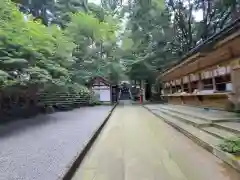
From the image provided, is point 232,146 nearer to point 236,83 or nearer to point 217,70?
point 236,83

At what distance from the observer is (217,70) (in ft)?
47.9

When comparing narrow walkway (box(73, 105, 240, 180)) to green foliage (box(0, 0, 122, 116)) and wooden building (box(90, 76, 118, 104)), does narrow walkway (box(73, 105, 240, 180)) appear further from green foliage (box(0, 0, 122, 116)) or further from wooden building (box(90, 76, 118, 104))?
wooden building (box(90, 76, 118, 104))

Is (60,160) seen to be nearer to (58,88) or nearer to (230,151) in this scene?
(230,151)

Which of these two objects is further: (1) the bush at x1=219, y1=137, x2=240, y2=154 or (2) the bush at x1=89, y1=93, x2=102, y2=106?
(2) the bush at x1=89, y1=93, x2=102, y2=106

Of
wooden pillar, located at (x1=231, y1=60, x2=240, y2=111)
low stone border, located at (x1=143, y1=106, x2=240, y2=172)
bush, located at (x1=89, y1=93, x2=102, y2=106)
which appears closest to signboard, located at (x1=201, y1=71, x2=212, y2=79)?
wooden pillar, located at (x1=231, y1=60, x2=240, y2=111)

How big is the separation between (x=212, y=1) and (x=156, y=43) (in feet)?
26.0

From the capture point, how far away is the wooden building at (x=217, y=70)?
1065 centimetres

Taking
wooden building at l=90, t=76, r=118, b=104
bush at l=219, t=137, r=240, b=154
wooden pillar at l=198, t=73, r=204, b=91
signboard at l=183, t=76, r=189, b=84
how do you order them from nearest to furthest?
bush at l=219, t=137, r=240, b=154 → wooden pillar at l=198, t=73, r=204, b=91 → signboard at l=183, t=76, r=189, b=84 → wooden building at l=90, t=76, r=118, b=104

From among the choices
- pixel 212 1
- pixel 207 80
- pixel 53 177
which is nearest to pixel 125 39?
pixel 212 1

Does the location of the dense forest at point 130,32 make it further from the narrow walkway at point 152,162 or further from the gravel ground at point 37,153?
the narrow walkway at point 152,162

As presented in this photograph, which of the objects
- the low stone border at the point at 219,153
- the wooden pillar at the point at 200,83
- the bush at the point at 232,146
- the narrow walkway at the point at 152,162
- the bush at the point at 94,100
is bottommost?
the narrow walkway at the point at 152,162

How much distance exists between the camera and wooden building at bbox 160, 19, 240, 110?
34.9ft

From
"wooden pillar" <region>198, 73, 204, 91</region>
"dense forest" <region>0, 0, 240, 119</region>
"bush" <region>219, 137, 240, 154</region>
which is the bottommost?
"bush" <region>219, 137, 240, 154</region>

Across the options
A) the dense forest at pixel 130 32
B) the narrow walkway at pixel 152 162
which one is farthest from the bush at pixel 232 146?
the dense forest at pixel 130 32
